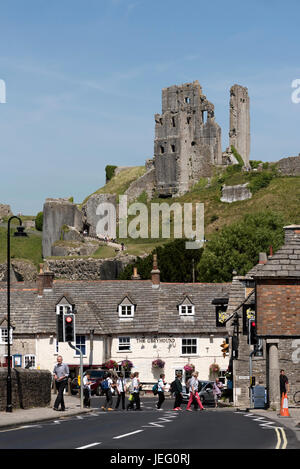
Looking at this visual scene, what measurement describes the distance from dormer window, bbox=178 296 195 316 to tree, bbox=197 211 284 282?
24.8 metres

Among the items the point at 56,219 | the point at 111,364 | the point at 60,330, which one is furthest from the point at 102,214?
the point at 60,330

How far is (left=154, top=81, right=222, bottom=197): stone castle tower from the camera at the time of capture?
157 metres

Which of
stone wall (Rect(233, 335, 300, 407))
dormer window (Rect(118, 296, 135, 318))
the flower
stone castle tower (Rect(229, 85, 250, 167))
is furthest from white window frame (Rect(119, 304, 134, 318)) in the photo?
stone castle tower (Rect(229, 85, 250, 167))

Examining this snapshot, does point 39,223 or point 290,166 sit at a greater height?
→ point 290,166

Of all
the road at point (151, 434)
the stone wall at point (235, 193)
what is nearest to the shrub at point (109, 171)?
the stone wall at point (235, 193)

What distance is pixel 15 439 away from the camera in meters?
23.5

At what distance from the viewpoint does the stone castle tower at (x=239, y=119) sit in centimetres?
15675

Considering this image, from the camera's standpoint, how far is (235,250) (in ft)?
344

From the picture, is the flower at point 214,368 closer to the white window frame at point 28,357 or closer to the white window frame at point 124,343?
the white window frame at point 124,343

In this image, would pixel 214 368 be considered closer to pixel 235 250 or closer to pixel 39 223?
pixel 235 250

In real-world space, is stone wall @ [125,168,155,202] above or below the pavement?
above

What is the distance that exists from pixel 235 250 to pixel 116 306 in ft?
108

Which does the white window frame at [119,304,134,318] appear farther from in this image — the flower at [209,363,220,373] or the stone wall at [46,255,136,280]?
the stone wall at [46,255,136,280]
